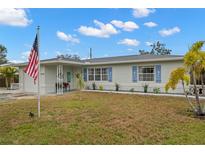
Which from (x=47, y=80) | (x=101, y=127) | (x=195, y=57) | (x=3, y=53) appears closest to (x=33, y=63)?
(x=101, y=127)

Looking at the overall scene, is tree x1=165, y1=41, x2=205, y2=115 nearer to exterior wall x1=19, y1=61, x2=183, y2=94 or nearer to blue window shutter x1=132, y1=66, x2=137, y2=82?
exterior wall x1=19, y1=61, x2=183, y2=94

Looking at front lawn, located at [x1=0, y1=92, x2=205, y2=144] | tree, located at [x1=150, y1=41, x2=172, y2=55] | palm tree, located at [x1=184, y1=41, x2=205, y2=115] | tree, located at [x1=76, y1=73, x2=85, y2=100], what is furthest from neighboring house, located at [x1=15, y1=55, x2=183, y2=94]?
tree, located at [x1=150, y1=41, x2=172, y2=55]

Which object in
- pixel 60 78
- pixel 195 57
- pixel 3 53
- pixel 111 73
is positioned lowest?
pixel 60 78

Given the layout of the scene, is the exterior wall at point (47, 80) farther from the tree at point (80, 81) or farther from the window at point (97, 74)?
the window at point (97, 74)

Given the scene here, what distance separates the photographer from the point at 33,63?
8.21 m

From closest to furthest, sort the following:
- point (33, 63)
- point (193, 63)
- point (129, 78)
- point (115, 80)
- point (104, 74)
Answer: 1. point (33, 63)
2. point (193, 63)
3. point (129, 78)
4. point (115, 80)
5. point (104, 74)

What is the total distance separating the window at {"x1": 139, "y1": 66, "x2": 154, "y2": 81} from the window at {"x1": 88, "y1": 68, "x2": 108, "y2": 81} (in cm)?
344

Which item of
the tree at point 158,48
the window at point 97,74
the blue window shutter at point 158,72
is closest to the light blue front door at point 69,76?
the window at point 97,74

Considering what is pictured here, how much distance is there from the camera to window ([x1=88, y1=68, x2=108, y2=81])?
19995 millimetres

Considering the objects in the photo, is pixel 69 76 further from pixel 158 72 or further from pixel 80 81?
pixel 158 72

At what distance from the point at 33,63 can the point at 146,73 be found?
11.4 meters

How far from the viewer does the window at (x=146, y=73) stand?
57.5ft

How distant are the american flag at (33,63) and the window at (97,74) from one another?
1189 cm

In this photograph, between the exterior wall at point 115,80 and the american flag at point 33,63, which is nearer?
the american flag at point 33,63
